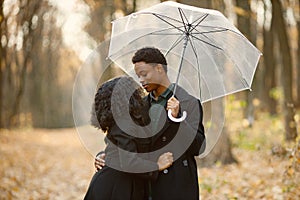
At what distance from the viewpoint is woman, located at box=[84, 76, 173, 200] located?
12.6 feet

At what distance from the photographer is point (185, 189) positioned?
13.8 feet

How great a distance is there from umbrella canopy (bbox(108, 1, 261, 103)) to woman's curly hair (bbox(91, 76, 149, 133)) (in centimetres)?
90

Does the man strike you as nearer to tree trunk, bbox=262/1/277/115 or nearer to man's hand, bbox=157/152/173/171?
man's hand, bbox=157/152/173/171

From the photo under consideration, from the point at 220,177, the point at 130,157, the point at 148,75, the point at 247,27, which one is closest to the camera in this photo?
the point at 130,157

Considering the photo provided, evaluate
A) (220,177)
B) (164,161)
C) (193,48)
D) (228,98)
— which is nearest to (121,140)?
(164,161)

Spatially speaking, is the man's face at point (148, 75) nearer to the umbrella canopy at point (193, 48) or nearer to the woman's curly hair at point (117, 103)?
the woman's curly hair at point (117, 103)

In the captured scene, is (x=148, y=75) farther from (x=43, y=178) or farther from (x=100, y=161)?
(x=43, y=178)

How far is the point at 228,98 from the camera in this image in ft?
38.5

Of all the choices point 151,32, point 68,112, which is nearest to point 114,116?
point 151,32

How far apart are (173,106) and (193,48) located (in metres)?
1.16

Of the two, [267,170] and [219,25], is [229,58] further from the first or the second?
[267,170]

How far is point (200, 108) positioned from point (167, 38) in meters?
1.14

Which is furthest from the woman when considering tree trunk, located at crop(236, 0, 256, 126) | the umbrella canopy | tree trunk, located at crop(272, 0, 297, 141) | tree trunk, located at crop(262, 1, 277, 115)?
tree trunk, located at crop(262, 1, 277, 115)

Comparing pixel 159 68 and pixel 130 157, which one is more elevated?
pixel 159 68
